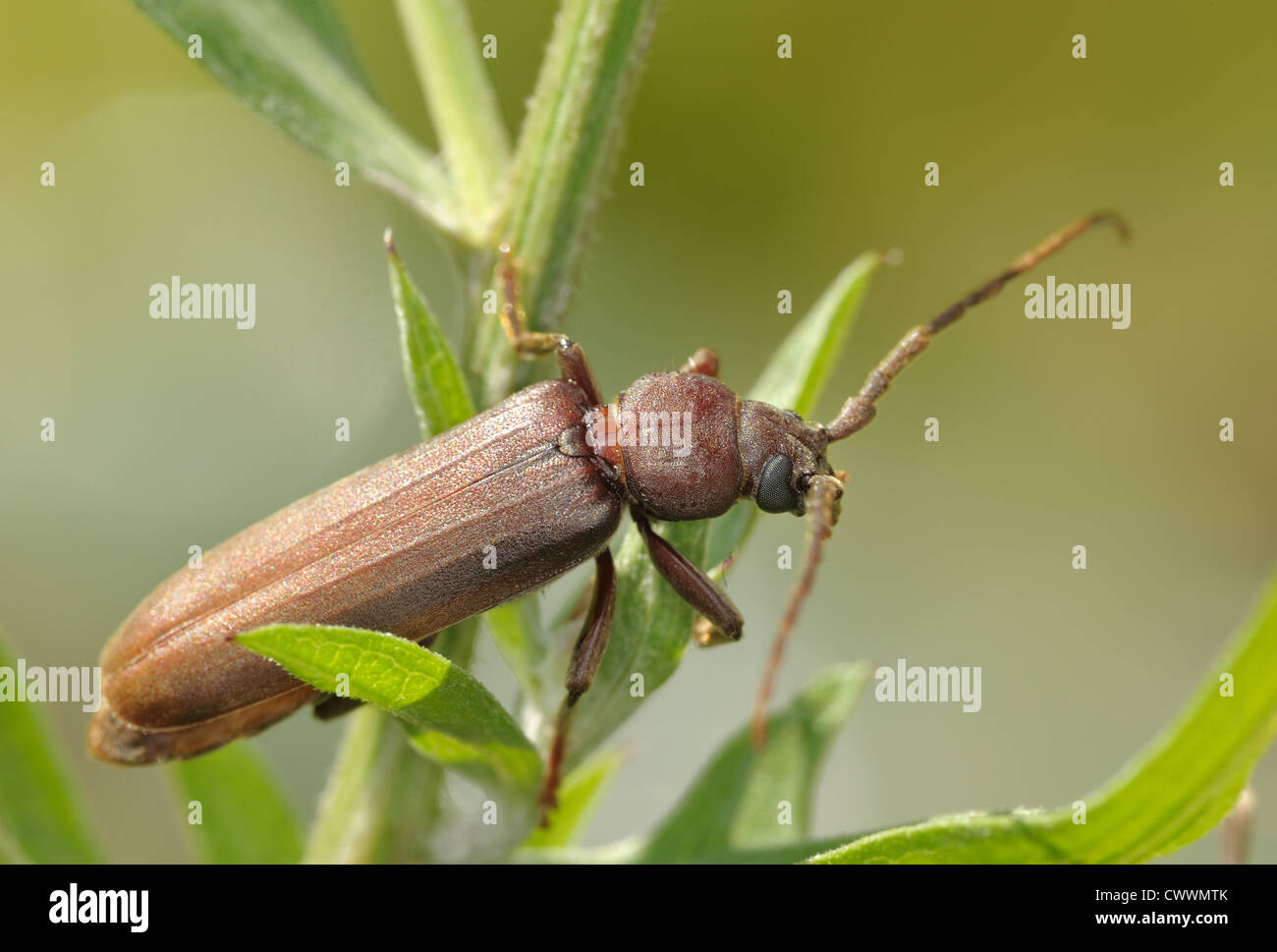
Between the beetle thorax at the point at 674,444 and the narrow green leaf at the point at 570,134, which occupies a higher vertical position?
the narrow green leaf at the point at 570,134

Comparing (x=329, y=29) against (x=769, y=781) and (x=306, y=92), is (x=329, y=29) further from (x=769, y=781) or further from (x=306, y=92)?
(x=769, y=781)

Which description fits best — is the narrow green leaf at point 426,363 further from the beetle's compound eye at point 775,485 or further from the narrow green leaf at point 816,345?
the beetle's compound eye at point 775,485

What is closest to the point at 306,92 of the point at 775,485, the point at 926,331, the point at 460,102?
the point at 460,102

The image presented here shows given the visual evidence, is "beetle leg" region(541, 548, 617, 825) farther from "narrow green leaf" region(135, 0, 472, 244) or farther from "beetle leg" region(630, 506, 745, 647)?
"narrow green leaf" region(135, 0, 472, 244)

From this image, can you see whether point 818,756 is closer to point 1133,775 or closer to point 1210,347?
point 1133,775

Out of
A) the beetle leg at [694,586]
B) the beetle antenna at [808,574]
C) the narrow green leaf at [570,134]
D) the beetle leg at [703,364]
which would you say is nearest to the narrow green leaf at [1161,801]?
the beetle antenna at [808,574]

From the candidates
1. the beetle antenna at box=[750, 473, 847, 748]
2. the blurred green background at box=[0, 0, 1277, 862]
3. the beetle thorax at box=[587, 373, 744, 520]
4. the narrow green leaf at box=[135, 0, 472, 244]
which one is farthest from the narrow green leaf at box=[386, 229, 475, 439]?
the blurred green background at box=[0, 0, 1277, 862]
